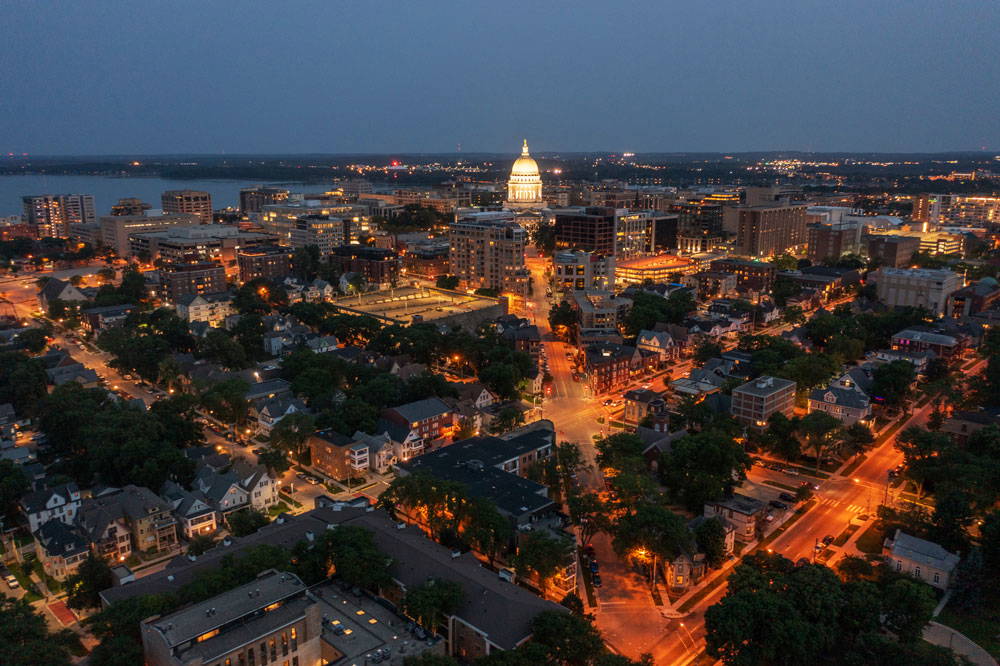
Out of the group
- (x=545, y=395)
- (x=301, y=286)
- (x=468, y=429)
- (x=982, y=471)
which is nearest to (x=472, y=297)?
(x=301, y=286)

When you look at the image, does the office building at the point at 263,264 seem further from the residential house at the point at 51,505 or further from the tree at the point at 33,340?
the residential house at the point at 51,505

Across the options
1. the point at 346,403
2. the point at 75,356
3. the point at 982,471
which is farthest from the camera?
the point at 75,356

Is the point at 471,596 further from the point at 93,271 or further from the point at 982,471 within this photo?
the point at 93,271

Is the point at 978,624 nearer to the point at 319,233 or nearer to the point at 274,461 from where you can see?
the point at 274,461

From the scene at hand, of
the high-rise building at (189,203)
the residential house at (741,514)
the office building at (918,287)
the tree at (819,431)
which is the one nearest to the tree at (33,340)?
the residential house at (741,514)

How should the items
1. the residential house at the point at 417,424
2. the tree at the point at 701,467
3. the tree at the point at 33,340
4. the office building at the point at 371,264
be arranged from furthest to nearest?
the office building at the point at 371,264 → the tree at the point at 33,340 → the residential house at the point at 417,424 → the tree at the point at 701,467

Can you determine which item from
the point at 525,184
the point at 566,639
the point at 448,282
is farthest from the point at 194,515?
the point at 525,184

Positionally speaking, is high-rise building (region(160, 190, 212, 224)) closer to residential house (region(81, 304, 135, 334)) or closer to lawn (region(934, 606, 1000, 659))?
residential house (region(81, 304, 135, 334))
